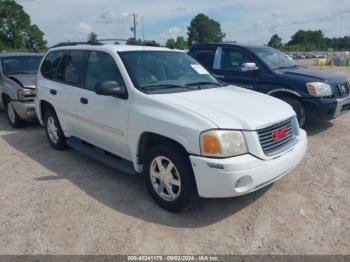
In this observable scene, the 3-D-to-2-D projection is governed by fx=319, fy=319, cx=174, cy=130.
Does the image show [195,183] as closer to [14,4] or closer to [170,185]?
[170,185]

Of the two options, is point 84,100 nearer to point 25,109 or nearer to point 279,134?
point 279,134

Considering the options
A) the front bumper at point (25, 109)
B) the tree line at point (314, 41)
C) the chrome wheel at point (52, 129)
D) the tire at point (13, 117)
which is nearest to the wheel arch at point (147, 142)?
the chrome wheel at point (52, 129)

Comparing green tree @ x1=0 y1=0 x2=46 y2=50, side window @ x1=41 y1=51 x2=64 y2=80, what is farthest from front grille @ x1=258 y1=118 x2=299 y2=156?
green tree @ x1=0 y1=0 x2=46 y2=50

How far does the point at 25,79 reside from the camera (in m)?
A: 7.24

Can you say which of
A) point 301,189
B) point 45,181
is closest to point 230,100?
point 301,189

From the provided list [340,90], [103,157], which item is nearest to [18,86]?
[103,157]

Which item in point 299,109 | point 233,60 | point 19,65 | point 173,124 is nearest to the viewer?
point 173,124

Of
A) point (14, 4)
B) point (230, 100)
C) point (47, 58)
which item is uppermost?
point (14, 4)

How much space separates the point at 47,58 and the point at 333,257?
528 cm

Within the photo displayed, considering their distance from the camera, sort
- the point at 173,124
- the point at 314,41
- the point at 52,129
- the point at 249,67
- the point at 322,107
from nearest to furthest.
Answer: the point at 173,124, the point at 52,129, the point at 322,107, the point at 249,67, the point at 314,41

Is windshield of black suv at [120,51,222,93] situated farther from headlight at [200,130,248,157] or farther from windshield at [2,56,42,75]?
windshield at [2,56,42,75]

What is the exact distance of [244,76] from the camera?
685 cm

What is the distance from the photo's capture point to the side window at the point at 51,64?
5344 millimetres

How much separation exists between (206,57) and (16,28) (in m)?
62.3
